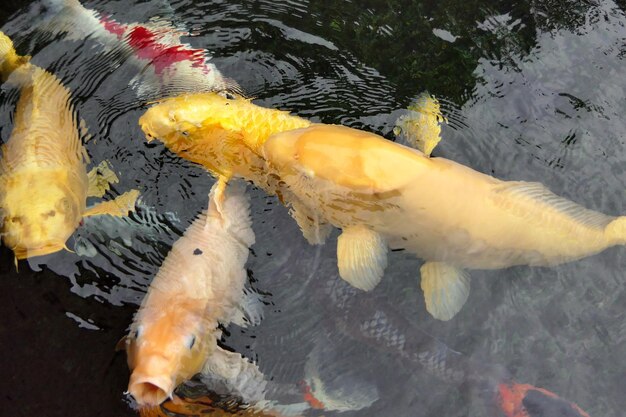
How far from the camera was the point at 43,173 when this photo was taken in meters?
4.04

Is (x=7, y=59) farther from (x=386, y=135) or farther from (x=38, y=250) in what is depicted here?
(x=386, y=135)

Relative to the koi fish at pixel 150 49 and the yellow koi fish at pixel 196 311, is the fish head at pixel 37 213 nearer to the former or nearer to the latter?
the yellow koi fish at pixel 196 311

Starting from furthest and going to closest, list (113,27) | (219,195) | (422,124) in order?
(113,27) → (422,124) → (219,195)

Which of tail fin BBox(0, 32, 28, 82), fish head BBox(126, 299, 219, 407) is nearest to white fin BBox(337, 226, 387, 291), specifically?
fish head BBox(126, 299, 219, 407)

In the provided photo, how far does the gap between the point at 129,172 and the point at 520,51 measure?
129 inches

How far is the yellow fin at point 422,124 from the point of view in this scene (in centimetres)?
404

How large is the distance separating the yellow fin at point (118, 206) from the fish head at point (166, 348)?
85 centimetres

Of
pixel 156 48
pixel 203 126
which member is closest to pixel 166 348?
pixel 203 126

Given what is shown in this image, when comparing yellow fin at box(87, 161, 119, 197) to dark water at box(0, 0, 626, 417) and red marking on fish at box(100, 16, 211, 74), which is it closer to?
dark water at box(0, 0, 626, 417)

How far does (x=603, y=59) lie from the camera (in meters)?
4.83

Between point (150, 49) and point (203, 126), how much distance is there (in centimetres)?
138

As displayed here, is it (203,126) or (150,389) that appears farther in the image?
(203,126)

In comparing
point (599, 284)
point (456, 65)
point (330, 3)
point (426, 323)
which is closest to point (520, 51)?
point (456, 65)

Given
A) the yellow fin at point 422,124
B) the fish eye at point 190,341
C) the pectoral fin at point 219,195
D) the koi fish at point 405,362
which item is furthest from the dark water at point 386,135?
the fish eye at point 190,341
